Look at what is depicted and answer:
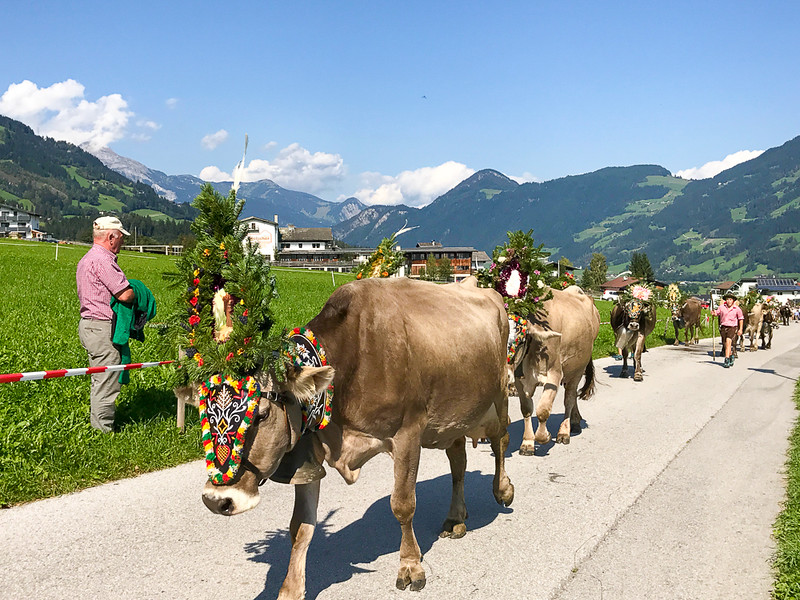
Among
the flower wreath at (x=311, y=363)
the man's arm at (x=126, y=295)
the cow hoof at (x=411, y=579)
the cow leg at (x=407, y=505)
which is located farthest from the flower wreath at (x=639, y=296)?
the flower wreath at (x=311, y=363)

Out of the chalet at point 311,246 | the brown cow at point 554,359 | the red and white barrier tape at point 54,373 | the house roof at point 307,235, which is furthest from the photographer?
the house roof at point 307,235

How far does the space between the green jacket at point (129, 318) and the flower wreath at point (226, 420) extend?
436 cm

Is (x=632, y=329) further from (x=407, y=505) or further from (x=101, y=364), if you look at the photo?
(x=407, y=505)

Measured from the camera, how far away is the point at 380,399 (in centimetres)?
429

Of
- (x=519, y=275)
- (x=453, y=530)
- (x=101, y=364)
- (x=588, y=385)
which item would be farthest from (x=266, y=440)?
(x=588, y=385)

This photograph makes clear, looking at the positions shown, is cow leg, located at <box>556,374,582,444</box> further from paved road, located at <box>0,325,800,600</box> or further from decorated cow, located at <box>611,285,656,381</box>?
decorated cow, located at <box>611,285,656,381</box>

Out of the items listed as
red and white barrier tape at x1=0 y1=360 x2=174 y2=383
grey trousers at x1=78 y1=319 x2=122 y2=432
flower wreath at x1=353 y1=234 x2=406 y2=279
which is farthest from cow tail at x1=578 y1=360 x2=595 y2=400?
grey trousers at x1=78 y1=319 x2=122 y2=432

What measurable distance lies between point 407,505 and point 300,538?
2.65 feet

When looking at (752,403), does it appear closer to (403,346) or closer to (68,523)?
(403,346)

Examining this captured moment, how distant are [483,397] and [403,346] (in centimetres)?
131

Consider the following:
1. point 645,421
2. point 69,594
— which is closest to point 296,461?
point 69,594

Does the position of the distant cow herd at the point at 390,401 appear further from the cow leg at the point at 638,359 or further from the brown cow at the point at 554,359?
the cow leg at the point at 638,359

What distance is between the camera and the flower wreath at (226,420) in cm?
336

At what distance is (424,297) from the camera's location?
5.18 meters
